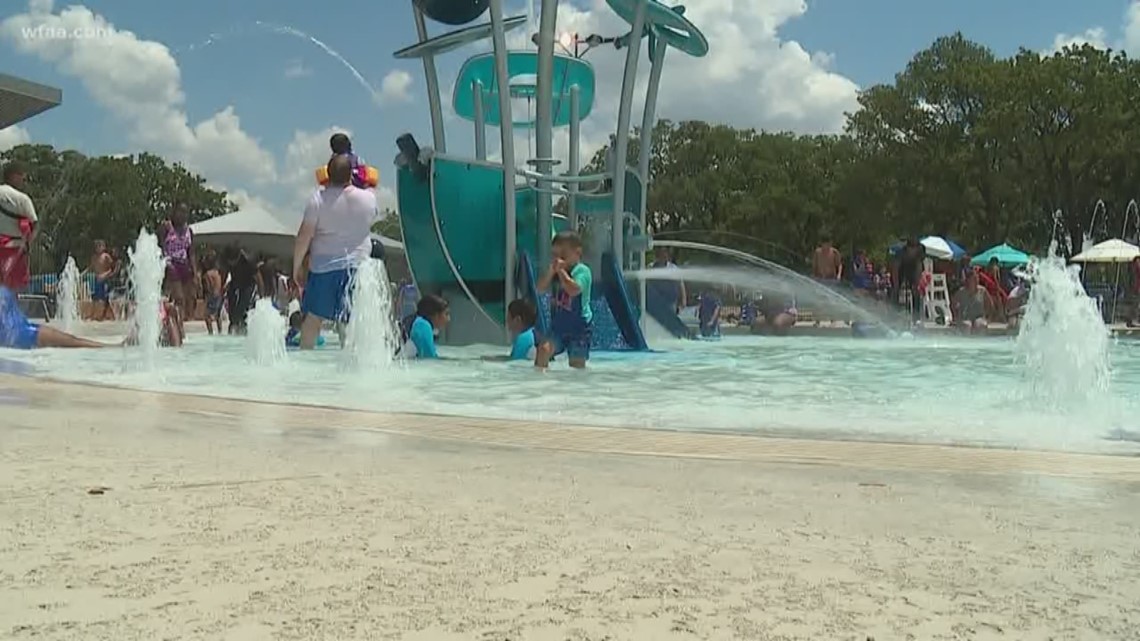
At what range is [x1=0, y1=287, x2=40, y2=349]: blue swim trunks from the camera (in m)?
10.7

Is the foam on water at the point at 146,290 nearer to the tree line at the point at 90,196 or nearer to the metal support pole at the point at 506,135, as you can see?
the metal support pole at the point at 506,135

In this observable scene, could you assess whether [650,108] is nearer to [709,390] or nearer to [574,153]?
[574,153]

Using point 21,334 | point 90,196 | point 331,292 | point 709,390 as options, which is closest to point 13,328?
point 21,334

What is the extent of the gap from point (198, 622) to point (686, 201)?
4960 cm

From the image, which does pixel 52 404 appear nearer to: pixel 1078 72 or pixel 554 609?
pixel 554 609

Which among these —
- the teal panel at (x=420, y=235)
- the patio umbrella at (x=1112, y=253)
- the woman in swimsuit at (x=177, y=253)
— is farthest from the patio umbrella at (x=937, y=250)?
the woman in swimsuit at (x=177, y=253)

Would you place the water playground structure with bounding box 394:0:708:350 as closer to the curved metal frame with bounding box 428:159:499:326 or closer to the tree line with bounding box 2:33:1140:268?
the curved metal frame with bounding box 428:159:499:326

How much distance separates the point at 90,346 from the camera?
11.0 meters

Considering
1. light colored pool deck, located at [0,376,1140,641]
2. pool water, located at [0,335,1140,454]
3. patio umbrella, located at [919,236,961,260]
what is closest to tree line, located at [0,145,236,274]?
patio umbrella, located at [919,236,961,260]

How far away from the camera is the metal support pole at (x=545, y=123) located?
448 inches

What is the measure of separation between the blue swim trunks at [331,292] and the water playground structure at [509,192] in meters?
2.29

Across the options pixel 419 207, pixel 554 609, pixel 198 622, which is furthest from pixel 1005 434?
pixel 419 207

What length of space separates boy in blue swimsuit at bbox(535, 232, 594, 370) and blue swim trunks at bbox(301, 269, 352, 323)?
166 cm

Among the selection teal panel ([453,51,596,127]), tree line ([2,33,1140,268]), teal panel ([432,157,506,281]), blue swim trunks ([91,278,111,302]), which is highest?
tree line ([2,33,1140,268])
